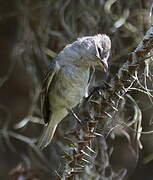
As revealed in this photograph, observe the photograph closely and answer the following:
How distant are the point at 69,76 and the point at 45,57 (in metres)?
0.70

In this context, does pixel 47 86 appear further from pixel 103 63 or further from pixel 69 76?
pixel 103 63

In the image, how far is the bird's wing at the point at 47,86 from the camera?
8.95 ft

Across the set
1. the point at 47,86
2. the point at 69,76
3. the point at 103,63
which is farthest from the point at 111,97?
the point at 47,86

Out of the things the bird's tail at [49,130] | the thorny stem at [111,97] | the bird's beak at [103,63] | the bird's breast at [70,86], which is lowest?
the bird's tail at [49,130]

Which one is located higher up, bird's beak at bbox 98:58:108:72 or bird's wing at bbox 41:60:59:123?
bird's beak at bbox 98:58:108:72

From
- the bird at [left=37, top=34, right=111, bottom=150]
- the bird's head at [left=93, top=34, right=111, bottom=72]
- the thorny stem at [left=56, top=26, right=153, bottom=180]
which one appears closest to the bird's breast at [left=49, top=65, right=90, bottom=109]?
the bird at [left=37, top=34, right=111, bottom=150]

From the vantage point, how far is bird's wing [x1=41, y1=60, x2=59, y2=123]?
273 centimetres

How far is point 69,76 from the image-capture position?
2703 mm

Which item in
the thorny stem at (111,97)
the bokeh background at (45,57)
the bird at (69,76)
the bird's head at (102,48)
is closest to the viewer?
the thorny stem at (111,97)

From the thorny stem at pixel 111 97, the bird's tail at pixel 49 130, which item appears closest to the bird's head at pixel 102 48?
the bird's tail at pixel 49 130

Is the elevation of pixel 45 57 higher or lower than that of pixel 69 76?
lower

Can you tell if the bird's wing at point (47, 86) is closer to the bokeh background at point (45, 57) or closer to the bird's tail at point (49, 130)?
the bird's tail at point (49, 130)

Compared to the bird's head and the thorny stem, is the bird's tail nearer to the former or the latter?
the bird's head

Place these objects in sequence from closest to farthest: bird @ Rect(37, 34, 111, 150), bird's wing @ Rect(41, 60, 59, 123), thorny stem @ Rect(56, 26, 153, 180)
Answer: thorny stem @ Rect(56, 26, 153, 180)
bird @ Rect(37, 34, 111, 150)
bird's wing @ Rect(41, 60, 59, 123)
